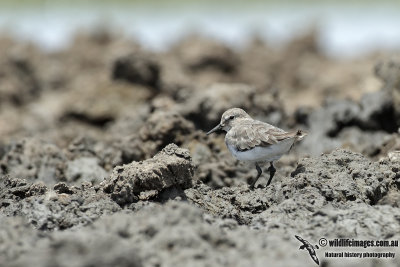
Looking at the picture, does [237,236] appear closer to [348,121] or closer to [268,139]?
[268,139]

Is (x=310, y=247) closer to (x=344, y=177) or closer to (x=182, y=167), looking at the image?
(x=344, y=177)

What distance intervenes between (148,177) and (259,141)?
2226mm

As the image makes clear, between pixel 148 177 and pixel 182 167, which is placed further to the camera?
pixel 182 167

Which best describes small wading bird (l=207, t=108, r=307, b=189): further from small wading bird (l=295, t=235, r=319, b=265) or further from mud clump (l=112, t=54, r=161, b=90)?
mud clump (l=112, t=54, r=161, b=90)

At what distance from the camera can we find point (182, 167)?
23.0 ft

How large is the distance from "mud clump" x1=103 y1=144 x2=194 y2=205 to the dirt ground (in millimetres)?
14

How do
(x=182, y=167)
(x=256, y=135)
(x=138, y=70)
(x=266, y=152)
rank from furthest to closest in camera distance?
(x=138, y=70) → (x=256, y=135) → (x=266, y=152) → (x=182, y=167)

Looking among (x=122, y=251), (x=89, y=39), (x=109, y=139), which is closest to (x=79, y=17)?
(x=89, y=39)

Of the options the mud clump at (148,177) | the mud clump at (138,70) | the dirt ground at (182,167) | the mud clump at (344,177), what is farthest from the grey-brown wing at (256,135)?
the mud clump at (138,70)

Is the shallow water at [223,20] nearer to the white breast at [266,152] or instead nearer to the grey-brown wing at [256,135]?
the grey-brown wing at [256,135]

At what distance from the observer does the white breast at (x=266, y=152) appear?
844 centimetres

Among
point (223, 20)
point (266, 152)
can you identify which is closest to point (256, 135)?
point (266, 152)

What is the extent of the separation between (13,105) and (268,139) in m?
10.8

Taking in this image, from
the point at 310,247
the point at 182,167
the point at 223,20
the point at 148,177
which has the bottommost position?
the point at 310,247
